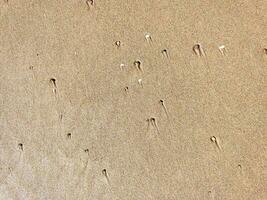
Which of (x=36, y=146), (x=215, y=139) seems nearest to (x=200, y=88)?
(x=215, y=139)

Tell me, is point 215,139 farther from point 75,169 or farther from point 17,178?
point 17,178

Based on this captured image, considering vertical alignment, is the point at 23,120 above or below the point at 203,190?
above

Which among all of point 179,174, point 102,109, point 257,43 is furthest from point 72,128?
point 257,43

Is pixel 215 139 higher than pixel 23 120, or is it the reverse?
pixel 23 120

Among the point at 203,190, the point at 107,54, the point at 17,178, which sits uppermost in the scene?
the point at 107,54

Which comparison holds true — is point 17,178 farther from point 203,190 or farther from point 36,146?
point 203,190
